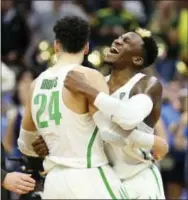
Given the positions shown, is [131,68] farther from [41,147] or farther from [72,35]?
[41,147]

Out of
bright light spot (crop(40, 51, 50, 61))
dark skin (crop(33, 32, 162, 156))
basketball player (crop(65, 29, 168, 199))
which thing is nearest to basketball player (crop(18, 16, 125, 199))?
basketball player (crop(65, 29, 168, 199))

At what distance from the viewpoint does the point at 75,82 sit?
6609 mm

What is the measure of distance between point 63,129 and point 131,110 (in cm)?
50

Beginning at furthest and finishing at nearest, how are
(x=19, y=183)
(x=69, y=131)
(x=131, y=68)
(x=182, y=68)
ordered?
(x=182, y=68)
(x=131, y=68)
(x=19, y=183)
(x=69, y=131)

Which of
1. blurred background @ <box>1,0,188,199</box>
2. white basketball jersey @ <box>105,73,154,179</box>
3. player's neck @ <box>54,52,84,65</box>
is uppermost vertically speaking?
player's neck @ <box>54,52,84,65</box>

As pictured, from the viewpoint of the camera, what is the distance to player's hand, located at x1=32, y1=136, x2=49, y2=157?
6906mm

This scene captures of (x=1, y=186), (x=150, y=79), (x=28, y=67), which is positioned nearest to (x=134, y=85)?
(x=150, y=79)

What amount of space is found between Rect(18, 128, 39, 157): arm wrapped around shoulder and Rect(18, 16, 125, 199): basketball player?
0.96ft

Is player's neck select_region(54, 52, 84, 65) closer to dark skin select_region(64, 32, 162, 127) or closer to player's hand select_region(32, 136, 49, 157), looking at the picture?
dark skin select_region(64, 32, 162, 127)

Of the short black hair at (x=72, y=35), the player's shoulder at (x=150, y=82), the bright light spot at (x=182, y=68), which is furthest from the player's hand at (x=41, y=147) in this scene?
the bright light spot at (x=182, y=68)

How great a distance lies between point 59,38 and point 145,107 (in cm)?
81

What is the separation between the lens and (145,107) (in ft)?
21.6

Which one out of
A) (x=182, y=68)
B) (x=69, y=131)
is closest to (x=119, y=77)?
(x=69, y=131)

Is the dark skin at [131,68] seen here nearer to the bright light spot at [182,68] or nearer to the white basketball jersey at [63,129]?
the white basketball jersey at [63,129]
